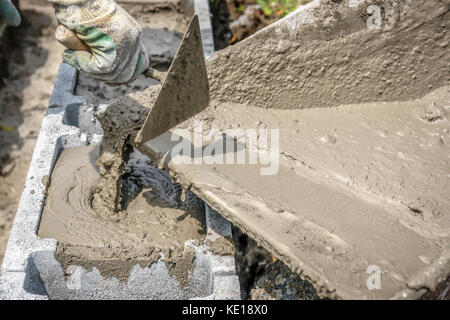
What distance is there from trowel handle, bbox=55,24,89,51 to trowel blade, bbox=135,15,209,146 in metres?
0.39

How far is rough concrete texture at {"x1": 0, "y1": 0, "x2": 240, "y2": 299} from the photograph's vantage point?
2338mm

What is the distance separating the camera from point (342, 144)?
8.57 ft

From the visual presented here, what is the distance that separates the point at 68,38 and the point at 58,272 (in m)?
1.19

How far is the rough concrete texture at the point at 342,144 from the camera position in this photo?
2.04 m

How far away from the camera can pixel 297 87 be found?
2766 mm

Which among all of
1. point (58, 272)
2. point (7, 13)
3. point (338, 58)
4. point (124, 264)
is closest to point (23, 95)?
point (7, 13)

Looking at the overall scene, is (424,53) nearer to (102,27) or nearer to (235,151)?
(235,151)

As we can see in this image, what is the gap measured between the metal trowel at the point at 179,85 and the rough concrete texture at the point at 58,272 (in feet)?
2.07

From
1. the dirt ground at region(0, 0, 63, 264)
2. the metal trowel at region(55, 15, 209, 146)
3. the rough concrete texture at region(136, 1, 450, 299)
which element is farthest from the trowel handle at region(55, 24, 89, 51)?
the dirt ground at region(0, 0, 63, 264)

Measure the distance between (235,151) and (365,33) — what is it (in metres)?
0.96

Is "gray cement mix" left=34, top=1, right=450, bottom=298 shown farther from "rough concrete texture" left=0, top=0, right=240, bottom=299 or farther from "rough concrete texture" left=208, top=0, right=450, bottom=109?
"rough concrete texture" left=0, top=0, right=240, bottom=299

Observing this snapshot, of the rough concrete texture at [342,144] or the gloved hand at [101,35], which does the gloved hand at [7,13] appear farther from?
the rough concrete texture at [342,144]

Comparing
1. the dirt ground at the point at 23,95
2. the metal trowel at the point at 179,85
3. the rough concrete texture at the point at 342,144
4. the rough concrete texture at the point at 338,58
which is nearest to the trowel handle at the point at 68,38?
the metal trowel at the point at 179,85

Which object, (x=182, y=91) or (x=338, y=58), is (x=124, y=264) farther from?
(x=338, y=58)
